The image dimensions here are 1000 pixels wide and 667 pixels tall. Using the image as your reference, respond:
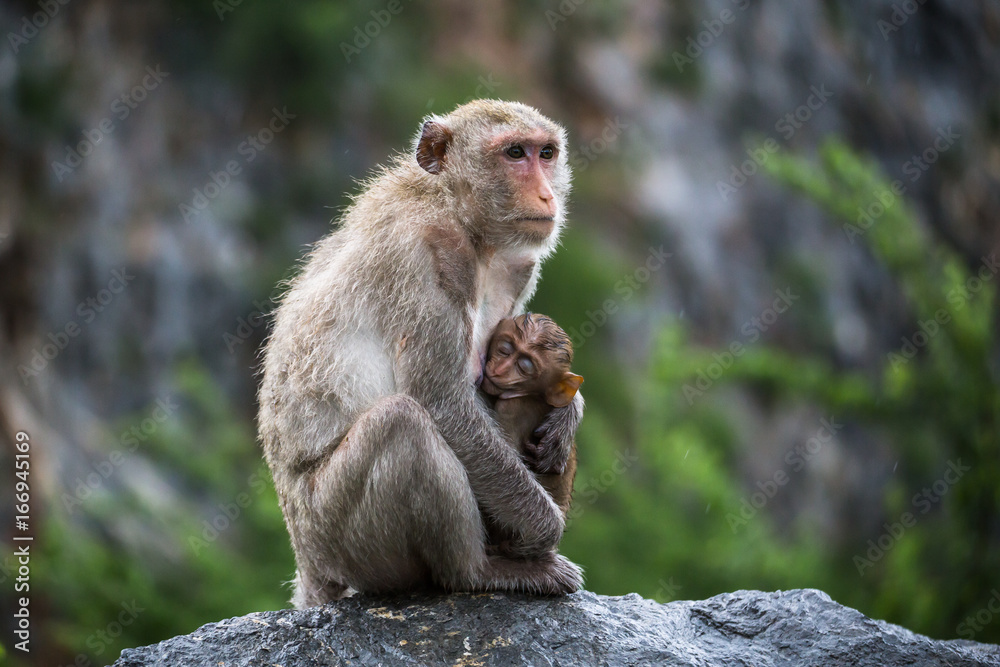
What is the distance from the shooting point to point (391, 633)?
472 centimetres

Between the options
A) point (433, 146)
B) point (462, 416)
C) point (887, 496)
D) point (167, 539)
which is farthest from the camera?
point (167, 539)

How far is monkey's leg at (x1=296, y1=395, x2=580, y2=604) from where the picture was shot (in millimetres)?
4637

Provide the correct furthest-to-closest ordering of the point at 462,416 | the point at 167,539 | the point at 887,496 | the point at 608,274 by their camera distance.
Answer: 1. the point at 608,274
2. the point at 167,539
3. the point at 887,496
4. the point at 462,416

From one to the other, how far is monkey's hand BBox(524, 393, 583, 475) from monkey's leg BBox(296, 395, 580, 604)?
1.64ft

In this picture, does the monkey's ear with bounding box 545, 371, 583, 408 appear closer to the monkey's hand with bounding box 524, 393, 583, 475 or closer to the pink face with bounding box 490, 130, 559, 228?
the monkey's hand with bounding box 524, 393, 583, 475

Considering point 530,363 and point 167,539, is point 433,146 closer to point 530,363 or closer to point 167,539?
point 530,363

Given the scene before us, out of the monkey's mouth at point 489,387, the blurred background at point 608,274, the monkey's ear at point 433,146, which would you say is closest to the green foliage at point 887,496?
the blurred background at point 608,274

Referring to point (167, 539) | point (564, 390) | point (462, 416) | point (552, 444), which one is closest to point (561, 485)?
point (552, 444)

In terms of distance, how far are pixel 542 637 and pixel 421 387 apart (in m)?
1.29

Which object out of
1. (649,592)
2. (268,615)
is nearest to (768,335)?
(649,592)

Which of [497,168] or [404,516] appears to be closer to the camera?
[404,516]

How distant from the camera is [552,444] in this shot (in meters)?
5.33

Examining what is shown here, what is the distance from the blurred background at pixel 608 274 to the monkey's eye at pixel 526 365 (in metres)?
3.41

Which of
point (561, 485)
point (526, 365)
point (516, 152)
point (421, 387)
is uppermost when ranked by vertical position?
point (516, 152)
